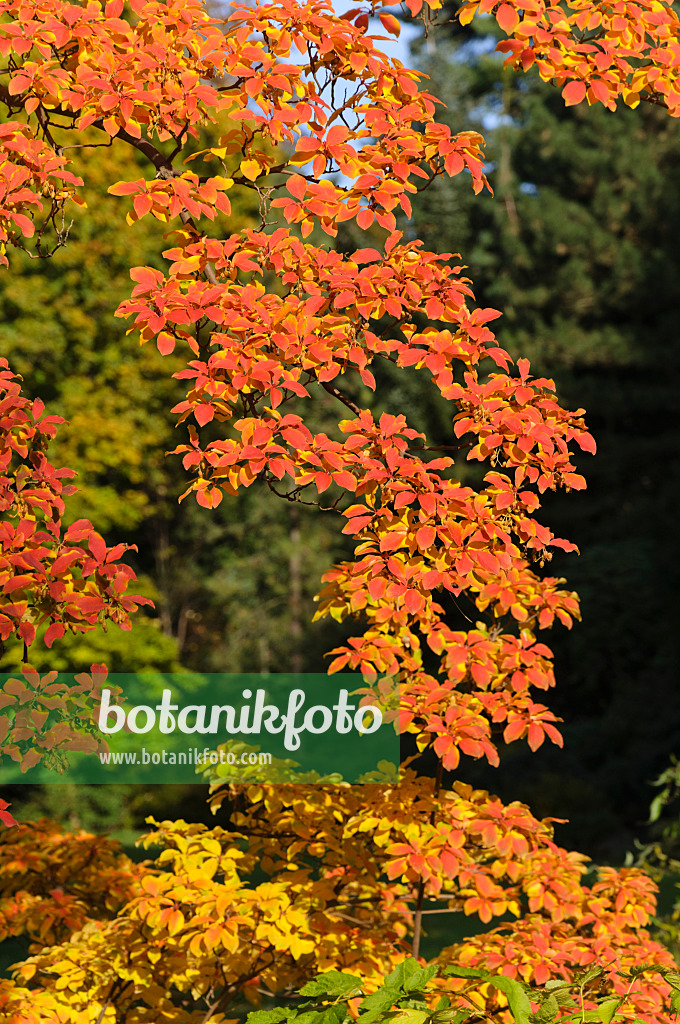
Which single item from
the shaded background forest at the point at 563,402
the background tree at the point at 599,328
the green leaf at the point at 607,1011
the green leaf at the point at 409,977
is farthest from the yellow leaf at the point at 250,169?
the background tree at the point at 599,328

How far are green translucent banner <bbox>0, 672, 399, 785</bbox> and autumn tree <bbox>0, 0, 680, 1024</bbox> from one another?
0.07 meters

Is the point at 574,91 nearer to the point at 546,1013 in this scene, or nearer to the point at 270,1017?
the point at 546,1013

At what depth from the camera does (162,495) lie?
14070 mm

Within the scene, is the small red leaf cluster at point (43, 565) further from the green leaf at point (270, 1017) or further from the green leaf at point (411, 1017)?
the green leaf at point (411, 1017)

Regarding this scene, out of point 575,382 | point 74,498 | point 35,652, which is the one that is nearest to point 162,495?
point 74,498

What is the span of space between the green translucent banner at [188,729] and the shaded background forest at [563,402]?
1.68ft

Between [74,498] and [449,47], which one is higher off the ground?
[449,47]

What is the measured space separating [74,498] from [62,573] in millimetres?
8080

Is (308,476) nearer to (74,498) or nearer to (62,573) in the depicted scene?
(62,573)

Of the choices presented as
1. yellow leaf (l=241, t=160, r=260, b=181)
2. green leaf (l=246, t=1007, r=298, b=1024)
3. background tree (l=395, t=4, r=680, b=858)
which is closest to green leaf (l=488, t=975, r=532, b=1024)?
green leaf (l=246, t=1007, r=298, b=1024)

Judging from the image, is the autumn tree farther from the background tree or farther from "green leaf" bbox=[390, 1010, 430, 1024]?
the background tree

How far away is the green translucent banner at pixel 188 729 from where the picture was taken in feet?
7.72

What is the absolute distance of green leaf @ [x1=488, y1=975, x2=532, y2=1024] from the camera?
1795 millimetres

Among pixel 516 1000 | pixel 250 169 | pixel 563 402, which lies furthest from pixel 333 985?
pixel 563 402
